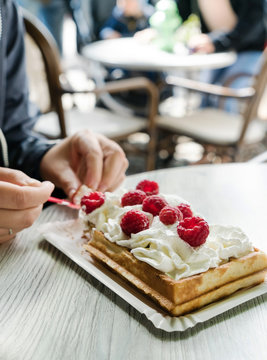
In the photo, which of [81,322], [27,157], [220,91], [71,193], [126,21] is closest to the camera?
[81,322]

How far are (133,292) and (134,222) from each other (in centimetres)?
12

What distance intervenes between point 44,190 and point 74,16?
4223 mm

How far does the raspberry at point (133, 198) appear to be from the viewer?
0.81 meters

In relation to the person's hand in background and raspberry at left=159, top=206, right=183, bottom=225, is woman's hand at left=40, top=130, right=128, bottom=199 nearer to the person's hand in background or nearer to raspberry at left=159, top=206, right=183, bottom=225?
raspberry at left=159, top=206, right=183, bottom=225

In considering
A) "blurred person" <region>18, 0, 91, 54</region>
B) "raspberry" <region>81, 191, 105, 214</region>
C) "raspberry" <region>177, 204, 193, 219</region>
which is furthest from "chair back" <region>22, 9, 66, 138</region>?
"blurred person" <region>18, 0, 91, 54</region>

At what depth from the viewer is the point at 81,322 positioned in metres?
0.60

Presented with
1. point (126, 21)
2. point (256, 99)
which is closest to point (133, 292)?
point (256, 99)

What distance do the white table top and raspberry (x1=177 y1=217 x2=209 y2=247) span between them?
2303 mm

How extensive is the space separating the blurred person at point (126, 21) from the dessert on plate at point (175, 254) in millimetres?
3788

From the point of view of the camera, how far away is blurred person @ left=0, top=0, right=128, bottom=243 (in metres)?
0.75

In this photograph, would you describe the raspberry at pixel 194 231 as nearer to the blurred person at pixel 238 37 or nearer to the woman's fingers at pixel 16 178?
the woman's fingers at pixel 16 178

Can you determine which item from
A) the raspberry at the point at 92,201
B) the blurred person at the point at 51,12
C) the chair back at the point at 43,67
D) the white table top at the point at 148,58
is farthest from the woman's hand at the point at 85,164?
the blurred person at the point at 51,12

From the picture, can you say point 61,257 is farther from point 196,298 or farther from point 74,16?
point 74,16

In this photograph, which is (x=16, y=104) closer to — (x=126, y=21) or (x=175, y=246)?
(x=175, y=246)
